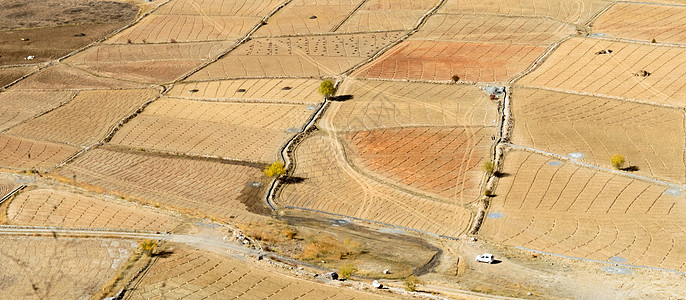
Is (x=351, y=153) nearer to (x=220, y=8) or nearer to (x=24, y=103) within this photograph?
(x=24, y=103)

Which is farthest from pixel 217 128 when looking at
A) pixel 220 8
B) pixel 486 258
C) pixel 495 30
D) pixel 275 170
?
pixel 220 8

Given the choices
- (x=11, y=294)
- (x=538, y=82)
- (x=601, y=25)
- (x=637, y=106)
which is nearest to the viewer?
(x=11, y=294)

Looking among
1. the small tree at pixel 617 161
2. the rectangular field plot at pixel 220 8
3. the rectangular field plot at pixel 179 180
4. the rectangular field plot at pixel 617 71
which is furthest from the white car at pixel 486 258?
the rectangular field plot at pixel 220 8

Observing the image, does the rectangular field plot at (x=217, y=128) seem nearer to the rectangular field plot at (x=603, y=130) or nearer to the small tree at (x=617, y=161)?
the rectangular field plot at (x=603, y=130)

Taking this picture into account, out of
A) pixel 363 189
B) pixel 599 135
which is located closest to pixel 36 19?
pixel 363 189

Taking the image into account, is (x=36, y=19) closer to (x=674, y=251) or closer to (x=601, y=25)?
(x=601, y=25)
